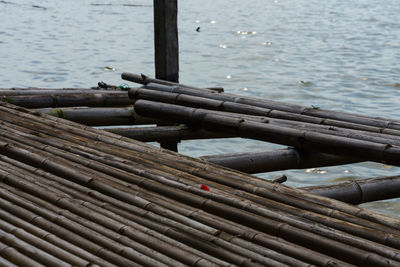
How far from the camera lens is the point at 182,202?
3.10 metres

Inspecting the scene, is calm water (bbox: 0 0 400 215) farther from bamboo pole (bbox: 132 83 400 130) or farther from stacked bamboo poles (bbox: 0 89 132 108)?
bamboo pole (bbox: 132 83 400 130)

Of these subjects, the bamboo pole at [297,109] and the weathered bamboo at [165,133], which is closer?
the bamboo pole at [297,109]

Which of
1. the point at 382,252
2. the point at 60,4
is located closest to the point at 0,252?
the point at 382,252

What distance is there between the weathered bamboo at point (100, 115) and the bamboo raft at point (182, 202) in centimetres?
71

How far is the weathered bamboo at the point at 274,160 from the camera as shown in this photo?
15.8ft

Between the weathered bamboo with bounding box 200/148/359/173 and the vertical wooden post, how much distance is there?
74.8 inches

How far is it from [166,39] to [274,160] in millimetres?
2488

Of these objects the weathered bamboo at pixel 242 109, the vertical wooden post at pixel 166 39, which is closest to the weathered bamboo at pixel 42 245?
the weathered bamboo at pixel 242 109

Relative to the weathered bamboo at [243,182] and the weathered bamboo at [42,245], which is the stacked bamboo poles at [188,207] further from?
the weathered bamboo at [42,245]

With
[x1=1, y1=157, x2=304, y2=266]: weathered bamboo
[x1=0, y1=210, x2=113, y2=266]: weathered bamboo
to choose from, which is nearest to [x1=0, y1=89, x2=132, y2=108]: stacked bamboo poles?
[x1=1, y1=157, x2=304, y2=266]: weathered bamboo

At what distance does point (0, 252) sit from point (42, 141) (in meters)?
1.58

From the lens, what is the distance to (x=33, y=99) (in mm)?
5840

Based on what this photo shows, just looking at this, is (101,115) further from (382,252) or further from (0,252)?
(382,252)

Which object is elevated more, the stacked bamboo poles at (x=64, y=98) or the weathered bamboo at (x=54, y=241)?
the weathered bamboo at (x=54, y=241)
